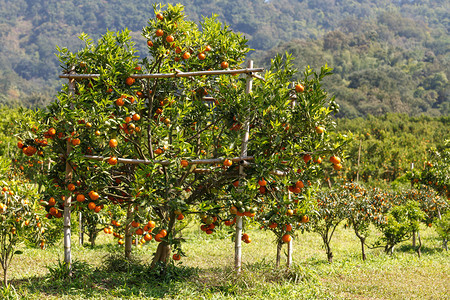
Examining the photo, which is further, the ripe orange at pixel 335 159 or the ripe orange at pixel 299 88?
the ripe orange at pixel 299 88

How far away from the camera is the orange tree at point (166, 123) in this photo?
5496 millimetres

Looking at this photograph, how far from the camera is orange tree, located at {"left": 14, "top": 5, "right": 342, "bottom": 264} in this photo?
550cm

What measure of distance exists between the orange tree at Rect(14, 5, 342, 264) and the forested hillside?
51.6 meters

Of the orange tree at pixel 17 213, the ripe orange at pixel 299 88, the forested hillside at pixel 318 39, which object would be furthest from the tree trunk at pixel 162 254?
the forested hillside at pixel 318 39

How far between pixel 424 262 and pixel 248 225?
506 cm

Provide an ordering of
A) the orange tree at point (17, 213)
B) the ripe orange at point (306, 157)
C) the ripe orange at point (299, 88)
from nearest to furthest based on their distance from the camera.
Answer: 1. the orange tree at point (17, 213)
2. the ripe orange at point (299, 88)
3. the ripe orange at point (306, 157)

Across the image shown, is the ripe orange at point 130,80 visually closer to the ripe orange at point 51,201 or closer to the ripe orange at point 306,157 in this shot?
the ripe orange at point 51,201

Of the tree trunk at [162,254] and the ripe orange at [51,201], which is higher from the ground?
the ripe orange at [51,201]

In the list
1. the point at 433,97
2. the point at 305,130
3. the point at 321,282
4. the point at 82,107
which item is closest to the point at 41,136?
the point at 82,107

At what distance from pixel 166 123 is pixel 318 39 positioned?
10581cm

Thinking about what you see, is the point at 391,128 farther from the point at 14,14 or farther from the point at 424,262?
the point at 14,14

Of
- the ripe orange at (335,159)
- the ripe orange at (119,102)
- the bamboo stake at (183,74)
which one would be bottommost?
the ripe orange at (335,159)

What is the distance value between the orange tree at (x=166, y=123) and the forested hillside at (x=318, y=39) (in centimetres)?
5155

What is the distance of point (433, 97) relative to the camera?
66.8 meters
